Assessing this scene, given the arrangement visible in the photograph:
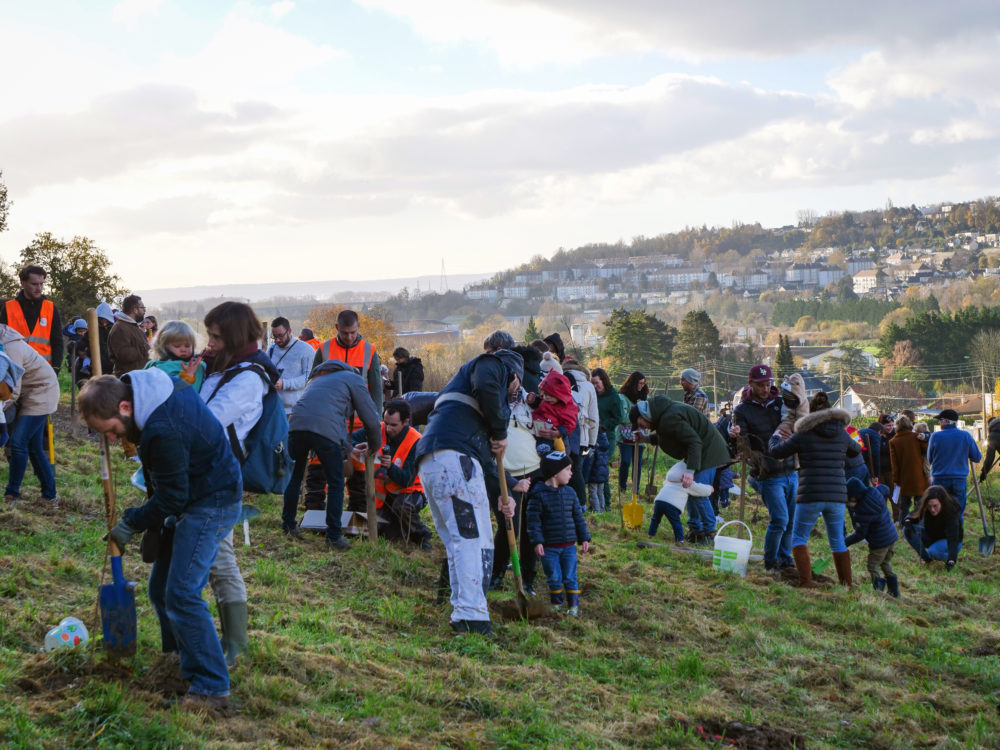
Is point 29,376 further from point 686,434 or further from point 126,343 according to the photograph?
point 686,434

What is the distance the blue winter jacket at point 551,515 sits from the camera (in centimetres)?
734

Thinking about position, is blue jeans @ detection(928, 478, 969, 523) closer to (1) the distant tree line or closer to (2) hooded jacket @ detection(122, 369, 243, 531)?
(2) hooded jacket @ detection(122, 369, 243, 531)

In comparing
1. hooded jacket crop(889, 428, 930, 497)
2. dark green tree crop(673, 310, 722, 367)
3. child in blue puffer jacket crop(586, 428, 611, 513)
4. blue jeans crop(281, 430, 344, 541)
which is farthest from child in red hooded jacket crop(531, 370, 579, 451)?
dark green tree crop(673, 310, 722, 367)

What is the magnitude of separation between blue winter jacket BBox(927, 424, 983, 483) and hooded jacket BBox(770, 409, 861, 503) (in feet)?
14.7

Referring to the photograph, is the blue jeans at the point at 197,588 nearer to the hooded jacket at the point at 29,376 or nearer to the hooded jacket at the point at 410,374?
the hooded jacket at the point at 29,376

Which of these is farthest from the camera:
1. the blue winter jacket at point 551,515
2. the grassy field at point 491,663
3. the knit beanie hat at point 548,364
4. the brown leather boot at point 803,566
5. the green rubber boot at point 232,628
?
the knit beanie hat at point 548,364

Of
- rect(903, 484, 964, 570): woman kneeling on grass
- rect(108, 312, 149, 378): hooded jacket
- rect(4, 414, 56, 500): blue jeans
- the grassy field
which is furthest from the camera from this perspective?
rect(903, 484, 964, 570): woman kneeling on grass

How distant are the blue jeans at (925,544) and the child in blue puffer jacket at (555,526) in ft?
20.7

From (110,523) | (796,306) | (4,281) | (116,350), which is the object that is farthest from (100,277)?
(796,306)

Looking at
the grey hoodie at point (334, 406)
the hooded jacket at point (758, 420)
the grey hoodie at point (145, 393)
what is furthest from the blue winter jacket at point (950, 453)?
the grey hoodie at point (145, 393)

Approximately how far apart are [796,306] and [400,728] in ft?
542

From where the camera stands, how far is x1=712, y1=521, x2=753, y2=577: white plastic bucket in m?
9.21

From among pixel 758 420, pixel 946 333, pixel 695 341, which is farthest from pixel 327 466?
pixel 946 333

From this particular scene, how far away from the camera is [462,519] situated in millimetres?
6465
